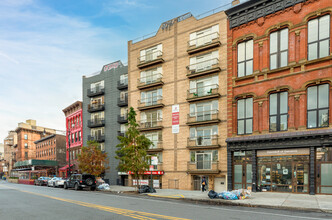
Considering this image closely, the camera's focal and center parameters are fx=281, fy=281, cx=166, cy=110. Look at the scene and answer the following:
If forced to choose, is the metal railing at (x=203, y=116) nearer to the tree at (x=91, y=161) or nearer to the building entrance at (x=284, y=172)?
the building entrance at (x=284, y=172)

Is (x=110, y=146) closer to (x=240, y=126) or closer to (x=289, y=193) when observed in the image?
(x=240, y=126)

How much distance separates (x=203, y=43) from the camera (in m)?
31.2

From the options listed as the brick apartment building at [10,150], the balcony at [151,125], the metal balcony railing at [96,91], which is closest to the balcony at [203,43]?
the balcony at [151,125]

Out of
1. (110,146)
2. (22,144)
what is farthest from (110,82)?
(22,144)

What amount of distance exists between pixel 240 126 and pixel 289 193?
6971 mm

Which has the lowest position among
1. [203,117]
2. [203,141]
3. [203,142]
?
[203,142]

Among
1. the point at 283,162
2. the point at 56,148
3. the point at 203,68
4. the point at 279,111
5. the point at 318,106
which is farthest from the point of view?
the point at 56,148

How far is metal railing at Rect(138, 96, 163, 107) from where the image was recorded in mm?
34572

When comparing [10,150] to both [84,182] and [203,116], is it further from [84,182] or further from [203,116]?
[203,116]

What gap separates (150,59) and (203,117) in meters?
11.1

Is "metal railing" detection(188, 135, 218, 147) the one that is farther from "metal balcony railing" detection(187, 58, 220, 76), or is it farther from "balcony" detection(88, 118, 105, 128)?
"balcony" detection(88, 118, 105, 128)

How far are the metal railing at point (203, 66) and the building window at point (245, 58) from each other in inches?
132

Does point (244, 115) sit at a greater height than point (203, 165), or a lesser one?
greater

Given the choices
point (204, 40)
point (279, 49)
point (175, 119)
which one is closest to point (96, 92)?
point (175, 119)
